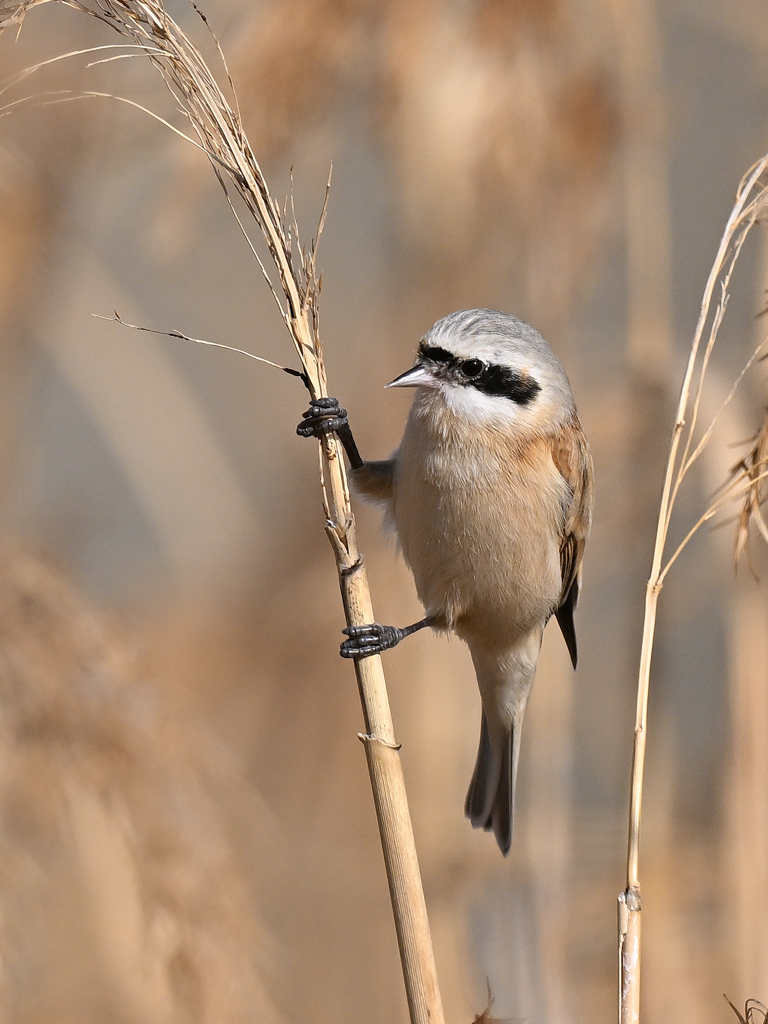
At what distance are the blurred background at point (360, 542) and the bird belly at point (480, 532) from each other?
0.43m

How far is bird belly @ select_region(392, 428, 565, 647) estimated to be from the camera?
2309mm

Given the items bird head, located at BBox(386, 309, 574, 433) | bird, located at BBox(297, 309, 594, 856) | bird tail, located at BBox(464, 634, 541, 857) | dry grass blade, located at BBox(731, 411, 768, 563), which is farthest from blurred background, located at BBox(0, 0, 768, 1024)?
dry grass blade, located at BBox(731, 411, 768, 563)

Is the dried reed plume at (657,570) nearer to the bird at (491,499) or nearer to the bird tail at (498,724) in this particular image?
the bird at (491,499)

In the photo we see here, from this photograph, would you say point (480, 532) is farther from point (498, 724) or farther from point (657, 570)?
point (657, 570)

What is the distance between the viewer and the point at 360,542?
3.30 metres

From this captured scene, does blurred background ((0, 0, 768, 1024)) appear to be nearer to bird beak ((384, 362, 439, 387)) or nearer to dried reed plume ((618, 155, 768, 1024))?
bird beak ((384, 362, 439, 387))

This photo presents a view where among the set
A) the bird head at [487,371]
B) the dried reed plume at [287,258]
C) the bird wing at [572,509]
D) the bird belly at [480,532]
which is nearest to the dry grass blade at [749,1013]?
the dried reed plume at [287,258]

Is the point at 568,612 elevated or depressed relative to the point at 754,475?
elevated

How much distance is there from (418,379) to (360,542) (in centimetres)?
125

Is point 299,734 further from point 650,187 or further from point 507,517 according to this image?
point 650,187

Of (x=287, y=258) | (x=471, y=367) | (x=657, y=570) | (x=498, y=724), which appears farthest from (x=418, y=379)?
(x=498, y=724)

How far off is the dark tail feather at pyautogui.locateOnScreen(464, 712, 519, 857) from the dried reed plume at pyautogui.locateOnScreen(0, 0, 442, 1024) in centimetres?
125

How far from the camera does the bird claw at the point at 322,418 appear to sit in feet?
5.71

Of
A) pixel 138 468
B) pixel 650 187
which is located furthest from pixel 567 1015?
pixel 650 187
